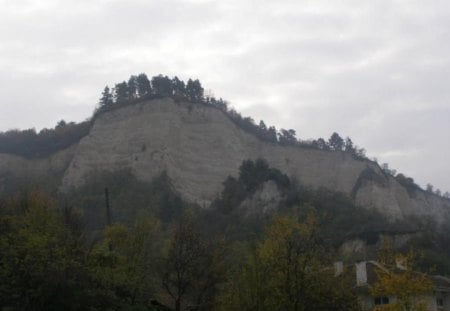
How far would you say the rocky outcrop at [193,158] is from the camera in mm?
88125

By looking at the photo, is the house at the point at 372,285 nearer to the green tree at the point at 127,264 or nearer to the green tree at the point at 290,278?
the green tree at the point at 290,278

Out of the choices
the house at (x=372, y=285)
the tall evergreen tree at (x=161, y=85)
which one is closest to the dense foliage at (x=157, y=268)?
the house at (x=372, y=285)

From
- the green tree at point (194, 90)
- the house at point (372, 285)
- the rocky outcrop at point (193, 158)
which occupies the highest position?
the green tree at point (194, 90)

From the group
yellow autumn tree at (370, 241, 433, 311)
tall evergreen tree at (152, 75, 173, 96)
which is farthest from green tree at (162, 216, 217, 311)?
tall evergreen tree at (152, 75, 173, 96)

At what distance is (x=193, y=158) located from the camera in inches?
3583

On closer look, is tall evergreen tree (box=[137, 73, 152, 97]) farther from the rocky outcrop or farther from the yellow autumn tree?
the yellow autumn tree

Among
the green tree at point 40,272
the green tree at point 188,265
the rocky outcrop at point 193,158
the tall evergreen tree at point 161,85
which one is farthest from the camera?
the tall evergreen tree at point 161,85

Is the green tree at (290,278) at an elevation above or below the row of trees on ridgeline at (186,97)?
below

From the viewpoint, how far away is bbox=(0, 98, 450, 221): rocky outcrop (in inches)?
3469

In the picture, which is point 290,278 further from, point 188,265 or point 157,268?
point 157,268

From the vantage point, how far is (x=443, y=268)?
55.0 m

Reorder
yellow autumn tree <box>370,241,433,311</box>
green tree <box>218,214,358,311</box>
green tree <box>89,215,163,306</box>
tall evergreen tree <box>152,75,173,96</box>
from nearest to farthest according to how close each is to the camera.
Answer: yellow autumn tree <box>370,241,433,311</box>
green tree <box>218,214,358,311</box>
green tree <box>89,215,163,306</box>
tall evergreen tree <box>152,75,173,96</box>

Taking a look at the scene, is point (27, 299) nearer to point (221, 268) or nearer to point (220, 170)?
point (221, 268)

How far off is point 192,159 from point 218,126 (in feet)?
26.8
